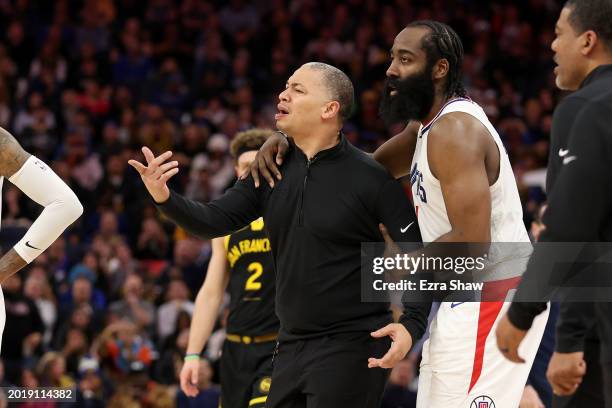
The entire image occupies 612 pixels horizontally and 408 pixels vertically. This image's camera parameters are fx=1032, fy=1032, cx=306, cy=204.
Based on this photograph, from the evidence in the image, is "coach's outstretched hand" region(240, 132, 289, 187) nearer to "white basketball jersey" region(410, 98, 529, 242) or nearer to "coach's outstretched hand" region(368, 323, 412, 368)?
"white basketball jersey" region(410, 98, 529, 242)

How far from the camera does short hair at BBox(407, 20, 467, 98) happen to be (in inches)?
196

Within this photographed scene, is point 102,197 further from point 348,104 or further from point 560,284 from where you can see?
point 560,284

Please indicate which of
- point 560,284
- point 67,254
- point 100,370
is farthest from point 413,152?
point 67,254

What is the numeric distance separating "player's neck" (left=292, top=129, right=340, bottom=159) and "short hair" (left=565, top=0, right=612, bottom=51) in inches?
58.3

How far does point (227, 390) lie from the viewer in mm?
6551

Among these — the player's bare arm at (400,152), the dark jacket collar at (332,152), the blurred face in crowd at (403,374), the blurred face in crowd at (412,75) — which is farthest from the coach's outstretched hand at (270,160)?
the blurred face in crowd at (403,374)

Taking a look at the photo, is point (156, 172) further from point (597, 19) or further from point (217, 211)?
point (597, 19)

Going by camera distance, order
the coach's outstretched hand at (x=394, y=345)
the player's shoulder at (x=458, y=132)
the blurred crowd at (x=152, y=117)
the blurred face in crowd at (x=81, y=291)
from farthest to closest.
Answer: the blurred face in crowd at (x=81, y=291) < the blurred crowd at (x=152, y=117) < the player's shoulder at (x=458, y=132) < the coach's outstretched hand at (x=394, y=345)

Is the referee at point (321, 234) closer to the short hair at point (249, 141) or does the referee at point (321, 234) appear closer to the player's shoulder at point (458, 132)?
the player's shoulder at point (458, 132)

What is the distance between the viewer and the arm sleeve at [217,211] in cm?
490

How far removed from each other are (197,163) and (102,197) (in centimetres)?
143

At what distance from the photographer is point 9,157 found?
5129mm

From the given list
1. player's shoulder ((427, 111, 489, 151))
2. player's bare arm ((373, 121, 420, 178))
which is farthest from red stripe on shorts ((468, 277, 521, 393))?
player's bare arm ((373, 121, 420, 178))

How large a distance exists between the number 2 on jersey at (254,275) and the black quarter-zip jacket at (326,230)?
1.42 m
